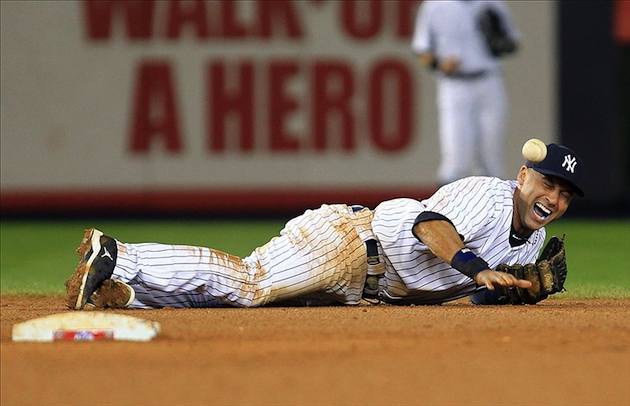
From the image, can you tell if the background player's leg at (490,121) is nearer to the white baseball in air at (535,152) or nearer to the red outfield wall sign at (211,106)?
the red outfield wall sign at (211,106)

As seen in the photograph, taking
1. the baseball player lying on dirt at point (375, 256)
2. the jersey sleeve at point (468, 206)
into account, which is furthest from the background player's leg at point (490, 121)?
the jersey sleeve at point (468, 206)

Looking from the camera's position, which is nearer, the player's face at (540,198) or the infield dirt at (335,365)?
the infield dirt at (335,365)

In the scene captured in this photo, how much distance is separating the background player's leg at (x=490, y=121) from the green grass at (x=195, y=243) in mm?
877

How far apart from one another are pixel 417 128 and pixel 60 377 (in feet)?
36.6

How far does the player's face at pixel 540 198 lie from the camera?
687cm

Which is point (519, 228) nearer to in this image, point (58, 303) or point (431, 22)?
point (58, 303)

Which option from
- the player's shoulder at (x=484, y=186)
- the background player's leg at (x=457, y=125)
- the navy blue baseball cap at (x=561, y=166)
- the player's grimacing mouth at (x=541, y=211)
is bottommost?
the background player's leg at (x=457, y=125)

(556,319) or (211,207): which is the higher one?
(556,319)

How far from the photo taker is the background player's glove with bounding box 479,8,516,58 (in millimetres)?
14375

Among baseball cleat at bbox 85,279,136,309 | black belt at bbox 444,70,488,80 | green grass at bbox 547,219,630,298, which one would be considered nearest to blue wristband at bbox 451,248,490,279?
baseball cleat at bbox 85,279,136,309

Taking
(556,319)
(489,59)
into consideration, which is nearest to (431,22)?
(489,59)

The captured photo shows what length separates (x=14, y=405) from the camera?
5059 mm

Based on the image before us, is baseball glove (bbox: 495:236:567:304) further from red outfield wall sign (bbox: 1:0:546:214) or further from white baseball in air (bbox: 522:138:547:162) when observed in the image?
red outfield wall sign (bbox: 1:0:546:214)

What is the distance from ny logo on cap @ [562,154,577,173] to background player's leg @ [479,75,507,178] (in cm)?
776
